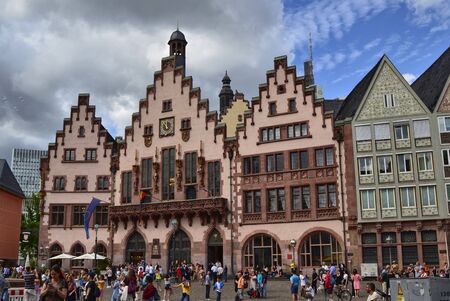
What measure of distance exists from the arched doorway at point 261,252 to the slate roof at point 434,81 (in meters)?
18.7

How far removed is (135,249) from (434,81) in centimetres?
3436

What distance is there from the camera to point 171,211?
5388 cm

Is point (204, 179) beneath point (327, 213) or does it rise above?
above

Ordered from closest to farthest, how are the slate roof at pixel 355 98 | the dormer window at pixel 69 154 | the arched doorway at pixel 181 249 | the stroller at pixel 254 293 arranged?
the stroller at pixel 254 293 → the slate roof at pixel 355 98 → the arched doorway at pixel 181 249 → the dormer window at pixel 69 154

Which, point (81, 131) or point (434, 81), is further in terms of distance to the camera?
point (81, 131)

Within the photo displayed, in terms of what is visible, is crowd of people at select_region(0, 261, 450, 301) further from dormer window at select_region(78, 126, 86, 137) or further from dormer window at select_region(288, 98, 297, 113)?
dormer window at select_region(78, 126, 86, 137)

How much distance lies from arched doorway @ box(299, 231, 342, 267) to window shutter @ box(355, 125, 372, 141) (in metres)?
9.01

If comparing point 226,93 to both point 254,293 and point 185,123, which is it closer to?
point 185,123

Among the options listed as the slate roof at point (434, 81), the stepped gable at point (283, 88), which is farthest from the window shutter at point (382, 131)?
the stepped gable at point (283, 88)

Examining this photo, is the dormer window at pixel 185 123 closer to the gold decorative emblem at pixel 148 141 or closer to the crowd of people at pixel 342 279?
the gold decorative emblem at pixel 148 141

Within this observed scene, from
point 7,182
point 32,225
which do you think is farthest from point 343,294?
point 32,225

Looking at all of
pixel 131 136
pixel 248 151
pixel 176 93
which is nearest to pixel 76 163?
pixel 131 136

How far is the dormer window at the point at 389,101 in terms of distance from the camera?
1844 inches

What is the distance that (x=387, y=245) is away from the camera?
44.6 meters
